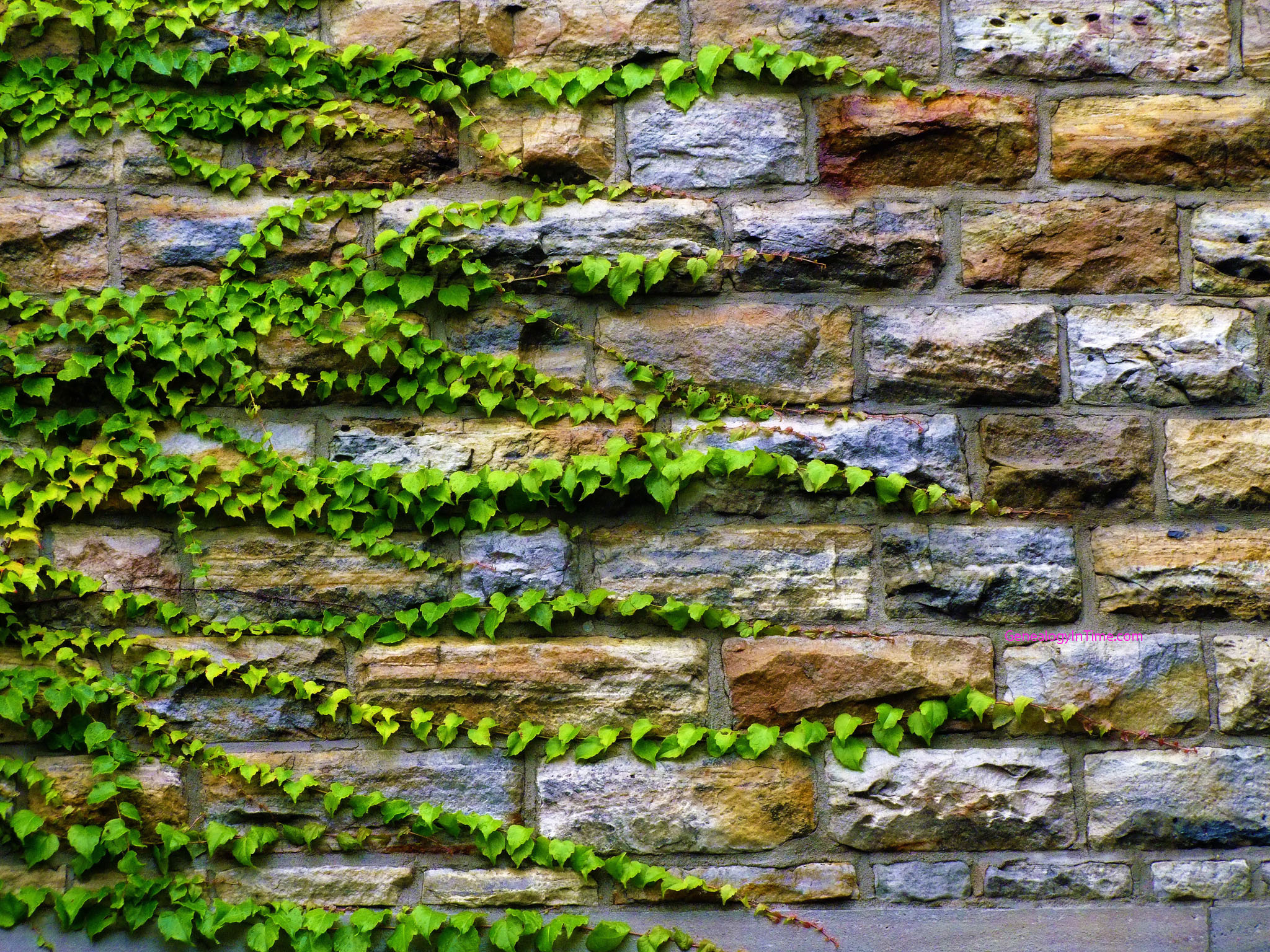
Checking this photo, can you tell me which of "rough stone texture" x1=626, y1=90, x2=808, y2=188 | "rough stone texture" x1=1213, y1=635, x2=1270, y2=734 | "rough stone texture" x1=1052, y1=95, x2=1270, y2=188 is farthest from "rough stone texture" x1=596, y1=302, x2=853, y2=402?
"rough stone texture" x1=1213, y1=635, x2=1270, y2=734

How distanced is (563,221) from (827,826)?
1.33 meters

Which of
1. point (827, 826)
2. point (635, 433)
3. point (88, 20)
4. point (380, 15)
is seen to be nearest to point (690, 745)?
point (827, 826)

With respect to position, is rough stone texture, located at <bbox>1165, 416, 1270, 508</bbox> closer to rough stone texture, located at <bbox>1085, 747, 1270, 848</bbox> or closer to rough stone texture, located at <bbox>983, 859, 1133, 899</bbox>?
rough stone texture, located at <bbox>1085, 747, 1270, 848</bbox>

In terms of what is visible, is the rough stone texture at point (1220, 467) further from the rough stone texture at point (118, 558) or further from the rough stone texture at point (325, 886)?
the rough stone texture at point (118, 558)

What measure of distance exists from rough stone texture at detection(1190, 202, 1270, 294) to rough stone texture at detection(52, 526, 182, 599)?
2.19 meters

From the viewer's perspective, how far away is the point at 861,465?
6.82 ft

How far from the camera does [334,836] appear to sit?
2.00 meters

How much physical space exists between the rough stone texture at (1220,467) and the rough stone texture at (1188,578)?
83 millimetres

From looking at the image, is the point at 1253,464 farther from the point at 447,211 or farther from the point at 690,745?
the point at 447,211

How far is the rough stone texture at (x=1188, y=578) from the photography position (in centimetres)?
205

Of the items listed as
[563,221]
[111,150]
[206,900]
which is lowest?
[206,900]

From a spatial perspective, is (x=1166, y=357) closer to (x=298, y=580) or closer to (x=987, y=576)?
(x=987, y=576)

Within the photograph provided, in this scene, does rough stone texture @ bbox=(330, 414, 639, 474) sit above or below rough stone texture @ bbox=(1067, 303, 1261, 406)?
below

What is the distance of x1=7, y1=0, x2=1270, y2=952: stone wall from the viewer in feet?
6.57
